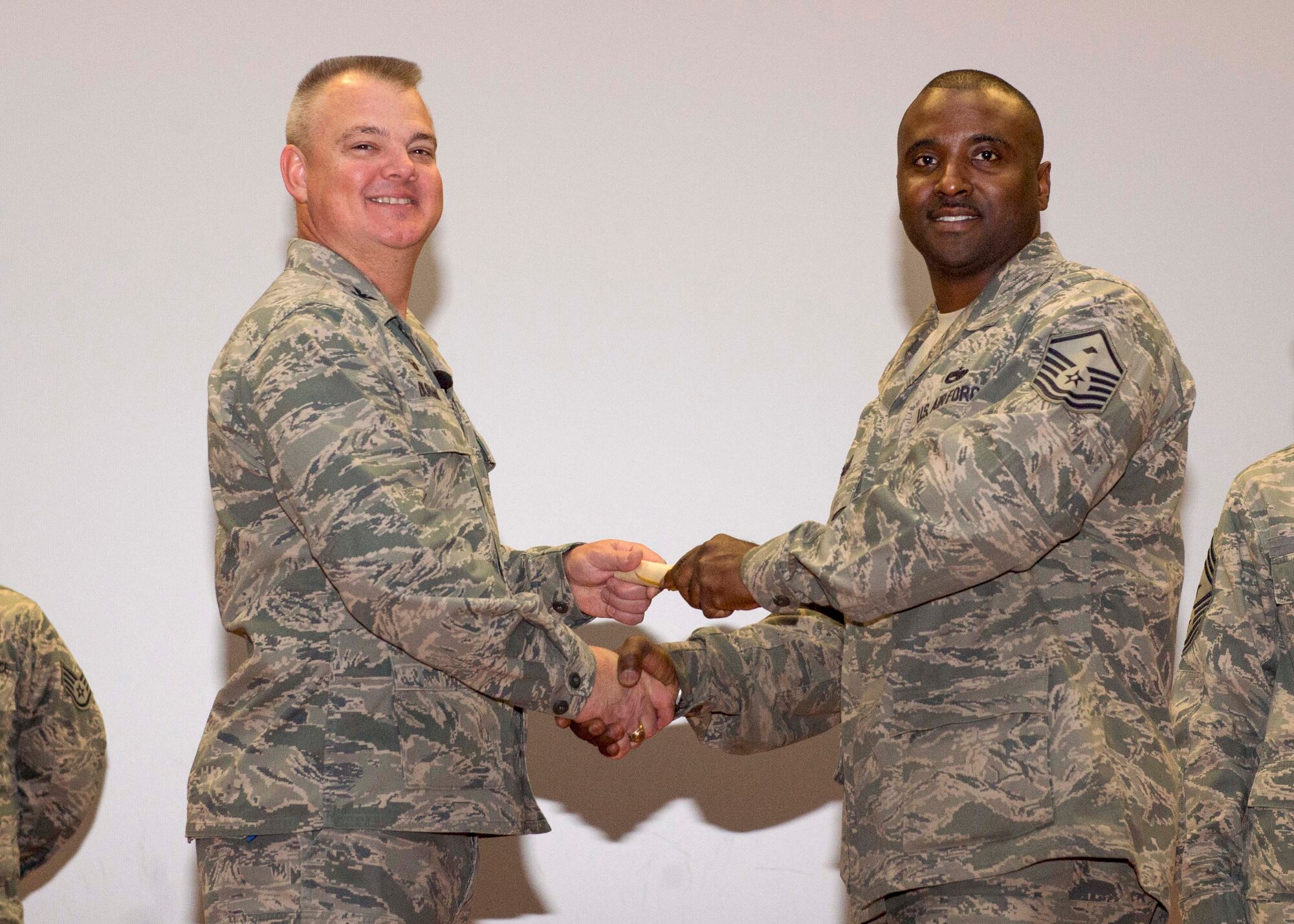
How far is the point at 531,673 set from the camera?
2.65 meters

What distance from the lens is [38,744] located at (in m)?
3.59

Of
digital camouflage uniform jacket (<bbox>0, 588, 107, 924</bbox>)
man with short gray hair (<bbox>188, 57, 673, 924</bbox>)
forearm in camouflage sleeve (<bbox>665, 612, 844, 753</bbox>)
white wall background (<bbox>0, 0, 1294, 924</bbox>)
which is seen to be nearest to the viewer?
man with short gray hair (<bbox>188, 57, 673, 924</bbox>)

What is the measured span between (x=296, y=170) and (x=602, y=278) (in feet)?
4.86

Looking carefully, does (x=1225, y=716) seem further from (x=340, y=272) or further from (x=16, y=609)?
(x=16, y=609)

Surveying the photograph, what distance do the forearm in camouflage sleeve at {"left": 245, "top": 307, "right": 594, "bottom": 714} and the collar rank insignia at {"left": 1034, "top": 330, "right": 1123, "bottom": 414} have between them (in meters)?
0.96

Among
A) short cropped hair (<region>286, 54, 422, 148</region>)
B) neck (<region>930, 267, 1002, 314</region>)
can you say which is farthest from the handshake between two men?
short cropped hair (<region>286, 54, 422, 148</region>)

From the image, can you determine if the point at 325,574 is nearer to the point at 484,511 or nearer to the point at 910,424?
the point at 484,511

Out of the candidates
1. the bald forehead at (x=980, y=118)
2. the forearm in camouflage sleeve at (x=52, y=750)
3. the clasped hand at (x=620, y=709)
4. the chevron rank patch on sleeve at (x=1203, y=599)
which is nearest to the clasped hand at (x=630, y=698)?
the clasped hand at (x=620, y=709)

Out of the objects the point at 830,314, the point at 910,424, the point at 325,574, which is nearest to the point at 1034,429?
the point at 910,424

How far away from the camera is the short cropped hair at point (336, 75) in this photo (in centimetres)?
300

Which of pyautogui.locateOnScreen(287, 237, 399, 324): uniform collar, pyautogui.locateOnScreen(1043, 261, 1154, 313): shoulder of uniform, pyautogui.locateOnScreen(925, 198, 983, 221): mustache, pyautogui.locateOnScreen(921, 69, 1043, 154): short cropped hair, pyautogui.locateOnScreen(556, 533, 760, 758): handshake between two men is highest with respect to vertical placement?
pyautogui.locateOnScreen(921, 69, 1043, 154): short cropped hair

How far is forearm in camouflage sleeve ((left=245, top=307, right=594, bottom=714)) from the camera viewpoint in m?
2.48

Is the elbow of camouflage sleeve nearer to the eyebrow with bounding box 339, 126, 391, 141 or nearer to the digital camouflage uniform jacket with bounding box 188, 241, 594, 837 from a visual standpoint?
the digital camouflage uniform jacket with bounding box 188, 241, 594, 837

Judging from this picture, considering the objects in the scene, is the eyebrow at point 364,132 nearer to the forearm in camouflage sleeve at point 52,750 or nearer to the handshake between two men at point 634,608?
the handshake between two men at point 634,608
